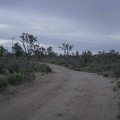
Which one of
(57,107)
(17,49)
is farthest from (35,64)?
(17,49)

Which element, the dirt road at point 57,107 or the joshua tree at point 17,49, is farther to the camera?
the joshua tree at point 17,49

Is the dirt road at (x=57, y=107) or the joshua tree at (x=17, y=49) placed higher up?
the joshua tree at (x=17, y=49)

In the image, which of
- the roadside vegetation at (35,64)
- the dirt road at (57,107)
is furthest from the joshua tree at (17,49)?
the dirt road at (57,107)

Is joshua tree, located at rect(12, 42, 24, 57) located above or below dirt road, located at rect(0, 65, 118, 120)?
above

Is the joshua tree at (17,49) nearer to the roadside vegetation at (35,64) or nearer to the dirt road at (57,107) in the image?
the roadside vegetation at (35,64)

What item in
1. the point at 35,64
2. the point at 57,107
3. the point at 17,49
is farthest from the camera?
the point at 17,49

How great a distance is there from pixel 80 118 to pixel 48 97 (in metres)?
5.57

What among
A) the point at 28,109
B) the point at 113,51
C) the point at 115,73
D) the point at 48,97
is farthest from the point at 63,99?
the point at 113,51

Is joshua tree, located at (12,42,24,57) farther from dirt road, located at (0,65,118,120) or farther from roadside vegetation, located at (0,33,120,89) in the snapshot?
dirt road, located at (0,65,118,120)

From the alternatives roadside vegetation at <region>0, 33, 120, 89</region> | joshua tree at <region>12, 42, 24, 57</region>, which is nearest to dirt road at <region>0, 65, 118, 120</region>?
roadside vegetation at <region>0, 33, 120, 89</region>

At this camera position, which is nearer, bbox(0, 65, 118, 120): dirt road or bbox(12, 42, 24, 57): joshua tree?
bbox(0, 65, 118, 120): dirt road

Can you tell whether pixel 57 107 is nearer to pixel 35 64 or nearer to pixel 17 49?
pixel 35 64

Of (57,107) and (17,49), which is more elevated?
(17,49)

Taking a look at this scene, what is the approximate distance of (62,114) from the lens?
12.8 meters
